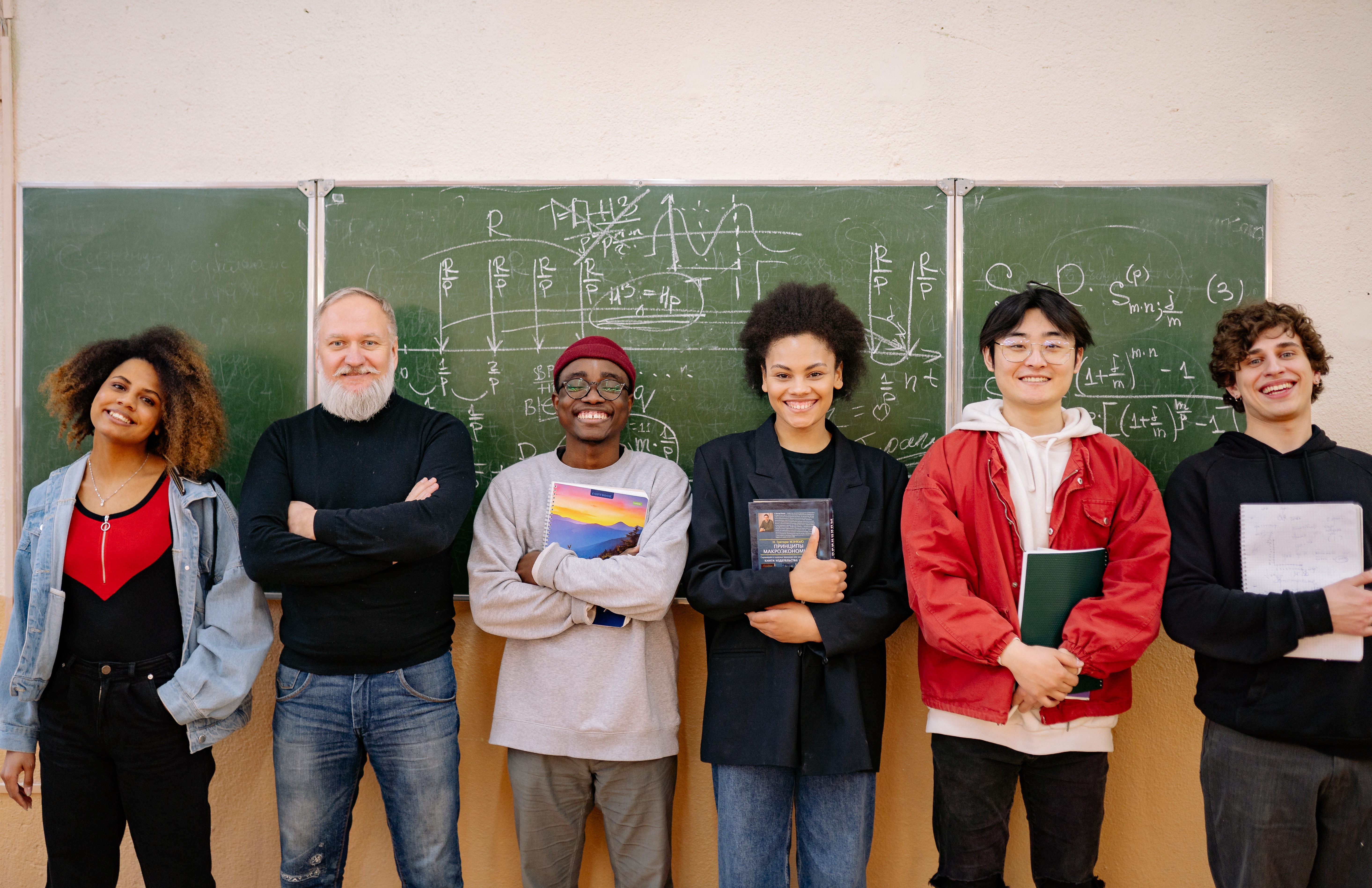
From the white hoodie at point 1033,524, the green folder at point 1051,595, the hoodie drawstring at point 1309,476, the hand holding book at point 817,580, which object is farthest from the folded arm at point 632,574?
the hoodie drawstring at point 1309,476

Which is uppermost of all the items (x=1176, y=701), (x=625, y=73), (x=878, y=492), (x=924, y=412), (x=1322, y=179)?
(x=625, y=73)

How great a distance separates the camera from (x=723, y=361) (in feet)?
9.09

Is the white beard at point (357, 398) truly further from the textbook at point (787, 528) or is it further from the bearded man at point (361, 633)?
the textbook at point (787, 528)

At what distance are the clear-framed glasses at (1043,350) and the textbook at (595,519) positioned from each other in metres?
1.18

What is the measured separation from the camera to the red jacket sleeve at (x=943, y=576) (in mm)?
1922

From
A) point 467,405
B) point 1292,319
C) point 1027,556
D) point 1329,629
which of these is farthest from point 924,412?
point 467,405

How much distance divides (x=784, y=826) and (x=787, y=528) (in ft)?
2.92

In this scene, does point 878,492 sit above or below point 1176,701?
above

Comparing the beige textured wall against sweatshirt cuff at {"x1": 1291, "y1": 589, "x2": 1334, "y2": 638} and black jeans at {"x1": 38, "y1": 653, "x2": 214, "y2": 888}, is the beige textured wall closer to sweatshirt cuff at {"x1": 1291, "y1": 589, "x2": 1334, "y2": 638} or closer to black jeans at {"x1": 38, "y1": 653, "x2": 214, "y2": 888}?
black jeans at {"x1": 38, "y1": 653, "x2": 214, "y2": 888}

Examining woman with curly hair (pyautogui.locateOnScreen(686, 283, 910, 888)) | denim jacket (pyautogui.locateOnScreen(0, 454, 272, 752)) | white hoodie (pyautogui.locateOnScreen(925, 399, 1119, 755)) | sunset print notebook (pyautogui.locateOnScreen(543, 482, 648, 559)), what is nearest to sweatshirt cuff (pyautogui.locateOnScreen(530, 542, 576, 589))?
sunset print notebook (pyautogui.locateOnScreen(543, 482, 648, 559))

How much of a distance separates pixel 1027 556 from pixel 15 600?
2.91 metres

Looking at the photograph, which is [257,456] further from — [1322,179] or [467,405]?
[1322,179]

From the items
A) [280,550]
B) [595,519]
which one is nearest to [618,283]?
[595,519]

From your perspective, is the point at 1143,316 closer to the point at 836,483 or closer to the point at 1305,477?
the point at 1305,477
